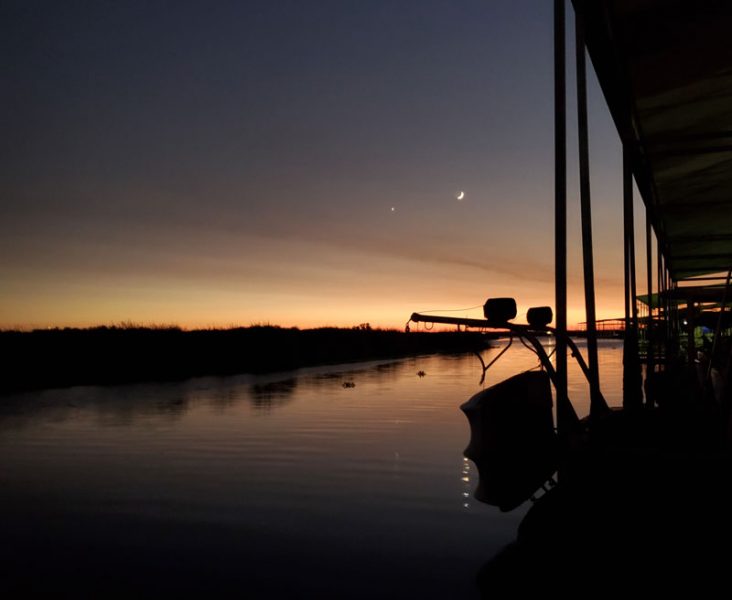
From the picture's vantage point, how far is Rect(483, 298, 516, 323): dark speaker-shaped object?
3.86 meters

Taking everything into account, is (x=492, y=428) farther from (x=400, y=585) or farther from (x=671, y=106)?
(x=671, y=106)

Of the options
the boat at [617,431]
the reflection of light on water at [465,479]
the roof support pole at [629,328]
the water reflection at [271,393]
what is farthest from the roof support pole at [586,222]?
the water reflection at [271,393]

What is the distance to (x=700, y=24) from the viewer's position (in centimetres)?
400

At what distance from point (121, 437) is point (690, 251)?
40.3 feet

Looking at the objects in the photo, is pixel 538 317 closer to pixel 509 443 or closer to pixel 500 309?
pixel 500 309

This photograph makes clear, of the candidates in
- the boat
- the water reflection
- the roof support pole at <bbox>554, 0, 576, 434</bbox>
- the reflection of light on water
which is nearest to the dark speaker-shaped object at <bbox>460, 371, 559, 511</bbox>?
the boat

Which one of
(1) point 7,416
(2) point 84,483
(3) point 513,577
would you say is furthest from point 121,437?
(3) point 513,577

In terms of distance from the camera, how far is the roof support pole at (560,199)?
13.0 feet

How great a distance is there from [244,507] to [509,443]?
496cm

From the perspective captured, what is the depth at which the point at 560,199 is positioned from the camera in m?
3.96

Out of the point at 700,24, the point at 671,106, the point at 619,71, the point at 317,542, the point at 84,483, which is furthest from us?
the point at 84,483

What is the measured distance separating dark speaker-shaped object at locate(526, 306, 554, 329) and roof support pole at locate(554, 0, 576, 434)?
0.10 m

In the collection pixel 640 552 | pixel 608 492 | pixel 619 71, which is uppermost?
pixel 619 71

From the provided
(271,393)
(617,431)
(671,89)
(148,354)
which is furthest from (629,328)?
(148,354)
